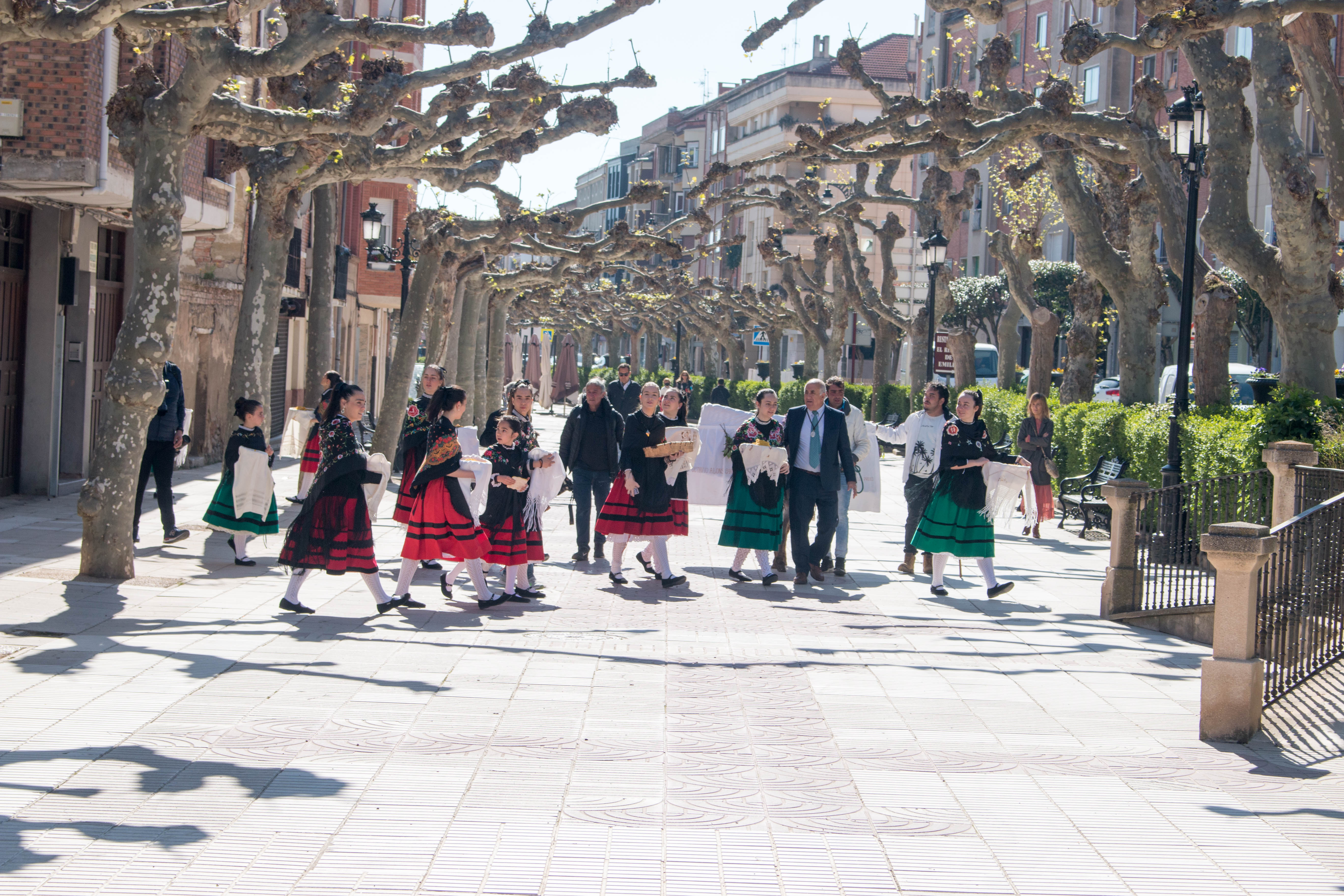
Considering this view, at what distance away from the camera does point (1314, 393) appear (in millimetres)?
13352

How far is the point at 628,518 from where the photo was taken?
12969mm

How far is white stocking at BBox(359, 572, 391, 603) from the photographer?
Result: 10570 millimetres

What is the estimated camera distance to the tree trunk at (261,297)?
50.0ft

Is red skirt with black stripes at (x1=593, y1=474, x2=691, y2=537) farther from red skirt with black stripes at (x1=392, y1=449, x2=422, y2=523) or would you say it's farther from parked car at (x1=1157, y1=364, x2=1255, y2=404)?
parked car at (x1=1157, y1=364, x2=1255, y2=404)

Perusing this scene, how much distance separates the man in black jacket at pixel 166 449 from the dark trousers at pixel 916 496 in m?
A: 6.77

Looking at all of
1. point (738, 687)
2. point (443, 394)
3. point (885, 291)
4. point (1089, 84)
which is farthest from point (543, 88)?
point (1089, 84)

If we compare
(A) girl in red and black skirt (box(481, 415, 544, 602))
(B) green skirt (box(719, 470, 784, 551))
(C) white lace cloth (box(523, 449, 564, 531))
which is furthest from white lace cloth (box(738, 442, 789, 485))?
(A) girl in red and black skirt (box(481, 415, 544, 602))

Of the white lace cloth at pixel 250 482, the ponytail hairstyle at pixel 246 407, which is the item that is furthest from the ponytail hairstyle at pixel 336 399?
the ponytail hairstyle at pixel 246 407

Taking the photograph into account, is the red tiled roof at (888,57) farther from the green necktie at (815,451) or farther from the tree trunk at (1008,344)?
the green necktie at (815,451)

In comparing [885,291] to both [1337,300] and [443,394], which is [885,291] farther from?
[443,394]

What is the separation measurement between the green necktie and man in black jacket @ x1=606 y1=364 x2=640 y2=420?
11111mm

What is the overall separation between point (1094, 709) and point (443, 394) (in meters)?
5.09

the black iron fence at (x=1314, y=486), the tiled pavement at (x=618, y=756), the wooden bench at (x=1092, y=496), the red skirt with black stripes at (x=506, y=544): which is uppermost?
the black iron fence at (x=1314, y=486)

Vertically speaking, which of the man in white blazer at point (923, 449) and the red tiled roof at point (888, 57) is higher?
the red tiled roof at point (888, 57)
